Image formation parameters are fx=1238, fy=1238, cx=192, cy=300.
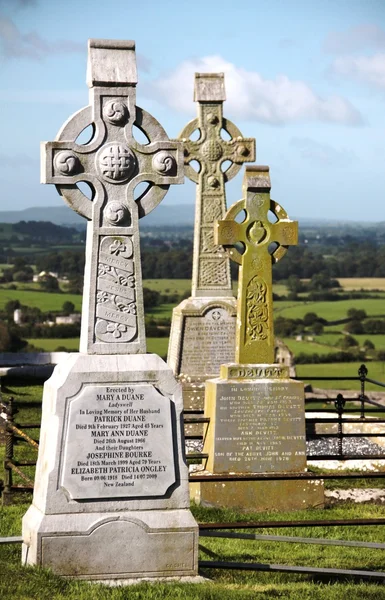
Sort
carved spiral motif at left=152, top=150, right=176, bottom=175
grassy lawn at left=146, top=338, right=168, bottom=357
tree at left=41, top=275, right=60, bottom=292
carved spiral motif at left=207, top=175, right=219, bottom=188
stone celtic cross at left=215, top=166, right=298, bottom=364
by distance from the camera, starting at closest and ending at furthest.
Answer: carved spiral motif at left=152, top=150, right=176, bottom=175, stone celtic cross at left=215, top=166, right=298, bottom=364, carved spiral motif at left=207, top=175, right=219, bottom=188, grassy lawn at left=146, top=338, right=168, bottom=357, tree at left=41, top=275, right=60, bottom=292

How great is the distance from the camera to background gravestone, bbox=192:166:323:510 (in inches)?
559

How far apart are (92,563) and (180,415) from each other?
1.25 meters

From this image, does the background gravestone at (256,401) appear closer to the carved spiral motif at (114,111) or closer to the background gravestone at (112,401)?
the background gravestone at (112,401)

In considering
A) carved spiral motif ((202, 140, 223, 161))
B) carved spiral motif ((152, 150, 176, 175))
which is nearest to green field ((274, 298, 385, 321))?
carved spiral motif ((202, 140, 223, 161))

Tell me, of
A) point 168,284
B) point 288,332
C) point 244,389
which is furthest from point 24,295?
point 244,389

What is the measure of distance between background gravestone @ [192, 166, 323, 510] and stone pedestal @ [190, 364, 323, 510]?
11 mm

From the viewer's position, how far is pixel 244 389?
14266 mm

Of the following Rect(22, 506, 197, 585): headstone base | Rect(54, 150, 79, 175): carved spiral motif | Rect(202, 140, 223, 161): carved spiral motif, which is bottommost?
Rect(22, 506, 197, 585): headstone base

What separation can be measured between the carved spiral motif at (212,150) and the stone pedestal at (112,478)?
43.5 ft

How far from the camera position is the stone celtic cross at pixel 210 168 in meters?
21.9

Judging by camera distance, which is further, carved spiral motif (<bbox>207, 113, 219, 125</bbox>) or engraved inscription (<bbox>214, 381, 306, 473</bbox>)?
carved spiral motif (<bbox>207, 113, 219, 125</bbox>)

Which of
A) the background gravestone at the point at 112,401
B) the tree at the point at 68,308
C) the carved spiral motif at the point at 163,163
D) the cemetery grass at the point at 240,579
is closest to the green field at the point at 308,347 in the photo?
the tree at the point at 68,308

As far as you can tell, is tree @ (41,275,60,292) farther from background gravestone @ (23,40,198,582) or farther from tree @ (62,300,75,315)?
background gravestone @ (23,40,198,582)

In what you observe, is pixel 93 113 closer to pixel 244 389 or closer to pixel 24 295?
pixel 244 389
